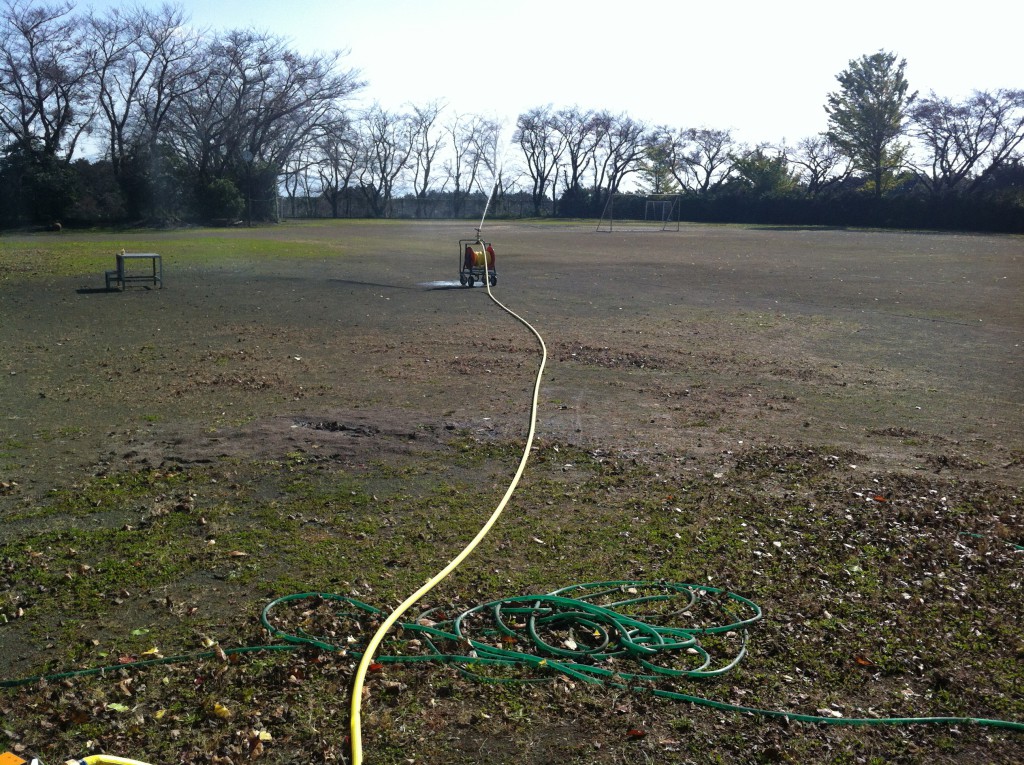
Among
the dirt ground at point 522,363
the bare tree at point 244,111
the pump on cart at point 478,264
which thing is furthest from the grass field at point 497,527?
the bare tree at point 244,111

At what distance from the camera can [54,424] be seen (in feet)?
26.2

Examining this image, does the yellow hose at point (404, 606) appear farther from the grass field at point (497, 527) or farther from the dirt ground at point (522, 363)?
the dirt ground at point (522, 363)

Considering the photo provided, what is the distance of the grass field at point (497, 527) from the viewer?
3.60 meters

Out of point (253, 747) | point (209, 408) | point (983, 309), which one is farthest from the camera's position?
point (983, 309)

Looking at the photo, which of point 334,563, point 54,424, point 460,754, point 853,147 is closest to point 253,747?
point 460,754

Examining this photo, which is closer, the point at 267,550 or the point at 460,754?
the point at 460,754

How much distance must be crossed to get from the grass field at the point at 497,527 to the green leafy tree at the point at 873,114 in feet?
195

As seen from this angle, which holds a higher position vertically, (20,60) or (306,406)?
(20,60)

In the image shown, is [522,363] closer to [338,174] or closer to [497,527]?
[497,527]

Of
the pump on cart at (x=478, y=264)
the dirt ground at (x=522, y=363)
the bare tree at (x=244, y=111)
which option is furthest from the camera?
the bare tree at (x=244, y=111)

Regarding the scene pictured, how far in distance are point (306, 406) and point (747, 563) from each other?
498 centimetres

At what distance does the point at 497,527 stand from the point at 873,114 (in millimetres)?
70026

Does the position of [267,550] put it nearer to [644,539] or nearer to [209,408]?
[644,539]

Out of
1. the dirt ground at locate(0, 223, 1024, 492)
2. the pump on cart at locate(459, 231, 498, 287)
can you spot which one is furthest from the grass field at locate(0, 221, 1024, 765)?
the pump on cart at locate(459, 231, 498, 287)
